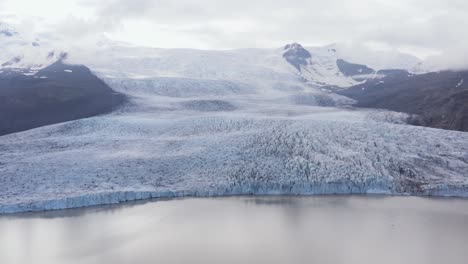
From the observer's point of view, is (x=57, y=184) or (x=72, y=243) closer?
(x=72, y=243)

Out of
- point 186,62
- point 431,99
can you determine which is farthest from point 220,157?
point 186,62

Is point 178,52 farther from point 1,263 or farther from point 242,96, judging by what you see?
point 1,263

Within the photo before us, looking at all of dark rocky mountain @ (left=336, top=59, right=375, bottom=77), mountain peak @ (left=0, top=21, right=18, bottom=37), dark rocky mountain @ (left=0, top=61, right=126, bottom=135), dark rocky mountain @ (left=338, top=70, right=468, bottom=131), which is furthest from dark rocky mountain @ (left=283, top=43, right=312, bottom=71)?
mountain peak @ (left=0, top=21, right=18, bottom=37)

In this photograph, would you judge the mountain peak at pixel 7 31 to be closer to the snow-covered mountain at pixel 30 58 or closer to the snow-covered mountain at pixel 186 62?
the snow-covered mountain at pixel 30 58

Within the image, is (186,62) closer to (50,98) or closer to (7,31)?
(50,98)

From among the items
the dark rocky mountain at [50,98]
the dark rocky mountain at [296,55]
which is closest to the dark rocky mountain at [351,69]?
the dark rocky mountain at [296,55]

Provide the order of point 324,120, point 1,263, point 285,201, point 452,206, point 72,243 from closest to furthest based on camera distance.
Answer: point 1,263, point 72,243, point 452,206, point 285,201, point 324,120

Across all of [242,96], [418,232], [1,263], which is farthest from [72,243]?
[242,96]
